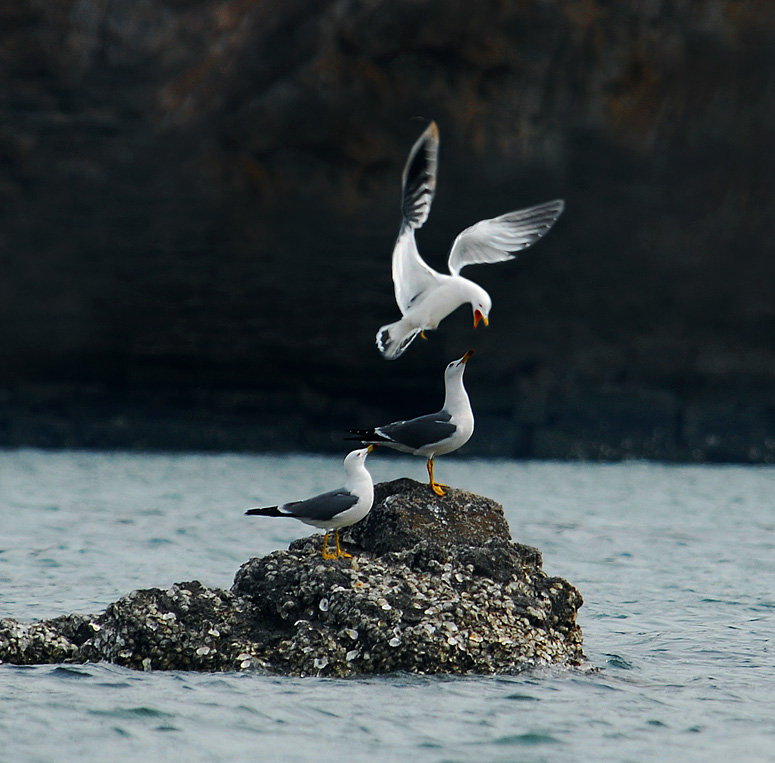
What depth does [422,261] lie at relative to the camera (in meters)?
7.72

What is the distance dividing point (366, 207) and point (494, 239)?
1693 cm

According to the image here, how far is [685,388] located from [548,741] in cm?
2252

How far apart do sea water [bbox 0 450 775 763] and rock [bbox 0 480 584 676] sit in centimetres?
13

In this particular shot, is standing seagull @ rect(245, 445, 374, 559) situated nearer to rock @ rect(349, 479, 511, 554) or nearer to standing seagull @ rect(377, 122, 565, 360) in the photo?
rock @ rect(349, 479, 511, 554)

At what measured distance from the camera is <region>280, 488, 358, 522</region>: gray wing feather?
6.91 m

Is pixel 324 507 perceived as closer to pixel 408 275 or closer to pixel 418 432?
pixel 418 432

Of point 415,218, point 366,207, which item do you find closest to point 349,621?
point 415,218

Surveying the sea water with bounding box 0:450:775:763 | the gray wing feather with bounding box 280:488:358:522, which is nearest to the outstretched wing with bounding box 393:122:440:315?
the gray wing feather with bounding box 280:488:358:522

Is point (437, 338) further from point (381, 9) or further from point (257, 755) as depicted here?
point (257, 755)

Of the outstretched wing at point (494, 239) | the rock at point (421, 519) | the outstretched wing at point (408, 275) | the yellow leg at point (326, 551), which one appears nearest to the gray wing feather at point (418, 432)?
the rock at point (421, 519)

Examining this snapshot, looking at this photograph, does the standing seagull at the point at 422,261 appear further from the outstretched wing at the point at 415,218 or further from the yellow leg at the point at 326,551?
the yellow leg at the point at 326,551

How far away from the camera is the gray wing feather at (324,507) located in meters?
6.91

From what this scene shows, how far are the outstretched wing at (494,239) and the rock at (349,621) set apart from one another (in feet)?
6.25

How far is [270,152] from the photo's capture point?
80.5 ft
